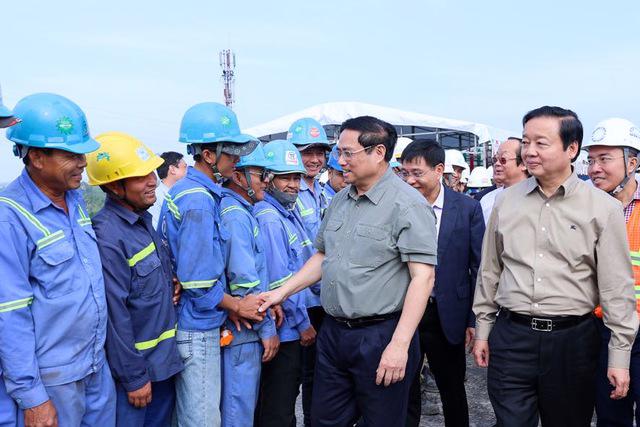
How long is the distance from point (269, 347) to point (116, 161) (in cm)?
133

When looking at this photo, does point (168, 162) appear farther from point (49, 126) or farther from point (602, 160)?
point (602, 160)

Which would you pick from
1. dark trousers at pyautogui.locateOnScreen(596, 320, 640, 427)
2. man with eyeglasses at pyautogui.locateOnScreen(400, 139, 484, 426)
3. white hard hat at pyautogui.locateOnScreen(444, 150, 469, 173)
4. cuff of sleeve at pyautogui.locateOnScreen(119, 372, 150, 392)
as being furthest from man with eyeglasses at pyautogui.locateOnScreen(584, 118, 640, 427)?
white hard hat at pyautogui.locateOnScreen(444, 150, 469, 173)

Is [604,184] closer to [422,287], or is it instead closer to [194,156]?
[422,287]

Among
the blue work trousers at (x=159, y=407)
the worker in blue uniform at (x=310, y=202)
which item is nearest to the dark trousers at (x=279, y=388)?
the worker in blue uniform at (x=310, y=202)

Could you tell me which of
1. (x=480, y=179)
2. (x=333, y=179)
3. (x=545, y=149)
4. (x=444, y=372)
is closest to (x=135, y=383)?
(x=444, y=372)

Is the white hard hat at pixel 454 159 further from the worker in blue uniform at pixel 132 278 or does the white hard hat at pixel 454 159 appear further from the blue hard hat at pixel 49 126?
the blue hard hat at pixel 49 126

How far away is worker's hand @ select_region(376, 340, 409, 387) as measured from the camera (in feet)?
7.95

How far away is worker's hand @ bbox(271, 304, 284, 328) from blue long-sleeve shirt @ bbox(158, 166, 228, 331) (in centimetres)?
37

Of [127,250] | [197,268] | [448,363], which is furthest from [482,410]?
[127,250]

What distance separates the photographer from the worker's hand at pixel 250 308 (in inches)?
110

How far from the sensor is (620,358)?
2.49 meters

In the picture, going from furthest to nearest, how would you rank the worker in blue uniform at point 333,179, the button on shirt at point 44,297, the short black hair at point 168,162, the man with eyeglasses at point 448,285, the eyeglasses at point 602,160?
the short black hair at point 168,162
the worker in blue uniform at point 333,179
the man with eyeglasses at point 448,285
the eyeglasses at point 602,160
the button on shirt at point 44,297

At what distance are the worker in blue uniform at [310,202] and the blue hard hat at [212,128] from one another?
1.12 meters

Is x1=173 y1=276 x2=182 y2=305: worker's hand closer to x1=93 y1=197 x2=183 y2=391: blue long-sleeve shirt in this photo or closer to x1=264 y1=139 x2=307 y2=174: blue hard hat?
x1=93 y1=197 x2=183 y2=391: blue long-sleeve shirt
